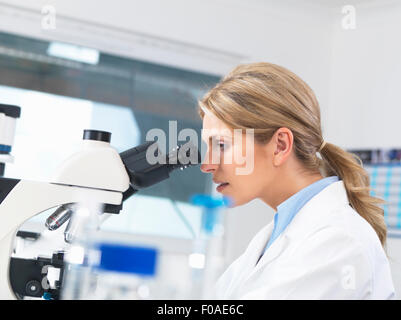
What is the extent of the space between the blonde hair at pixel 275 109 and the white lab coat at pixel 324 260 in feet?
0.32

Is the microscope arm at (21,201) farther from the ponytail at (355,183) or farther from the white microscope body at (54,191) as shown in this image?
the ponytail at (355,183)

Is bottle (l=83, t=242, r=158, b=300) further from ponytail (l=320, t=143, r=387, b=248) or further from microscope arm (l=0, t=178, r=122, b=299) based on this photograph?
ponytail (l=320, t=143, r=387, b=248)

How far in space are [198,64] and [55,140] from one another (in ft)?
2.95

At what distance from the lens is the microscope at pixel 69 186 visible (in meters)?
0.93

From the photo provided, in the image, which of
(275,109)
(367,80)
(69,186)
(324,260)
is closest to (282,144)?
(275,109)

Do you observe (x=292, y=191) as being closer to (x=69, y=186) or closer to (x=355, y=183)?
(x=355, y=183)

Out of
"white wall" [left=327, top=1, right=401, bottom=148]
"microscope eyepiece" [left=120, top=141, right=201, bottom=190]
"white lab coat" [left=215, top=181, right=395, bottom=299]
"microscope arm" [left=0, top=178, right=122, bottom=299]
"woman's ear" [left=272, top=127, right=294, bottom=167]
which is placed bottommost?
"white lab coat" [left=215, top=181, right=395, bottom=299]

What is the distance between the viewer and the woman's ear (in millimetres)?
1128

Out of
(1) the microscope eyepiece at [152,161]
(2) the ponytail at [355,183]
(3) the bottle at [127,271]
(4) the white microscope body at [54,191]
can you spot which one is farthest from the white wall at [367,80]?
(3) the bottle at [127,271]

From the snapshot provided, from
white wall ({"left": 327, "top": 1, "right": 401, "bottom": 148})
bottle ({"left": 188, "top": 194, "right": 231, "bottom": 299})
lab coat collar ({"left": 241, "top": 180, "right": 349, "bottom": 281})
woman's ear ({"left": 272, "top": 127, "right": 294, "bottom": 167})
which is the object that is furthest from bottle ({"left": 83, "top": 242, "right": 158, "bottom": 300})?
white wall ({"left": 327, "top": 1, "right": 401, "bottom": 148})

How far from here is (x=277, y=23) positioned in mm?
3072

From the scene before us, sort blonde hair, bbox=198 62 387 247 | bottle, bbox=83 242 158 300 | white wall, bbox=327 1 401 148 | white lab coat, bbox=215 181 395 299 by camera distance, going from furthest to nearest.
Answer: white wall, bbox=327 1 401 148 → blonde hair, bbox=198 62 387 247 → white lab coat, bbox=215 181 395 299 → bottle, bbox=83 242 158 300

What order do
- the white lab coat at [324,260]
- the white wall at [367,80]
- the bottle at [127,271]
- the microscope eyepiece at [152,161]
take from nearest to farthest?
the bottle at [127,271] < the white lab coat at [324,260] < the microscope eyepiece at [152,161] < the white wall at [367,80]

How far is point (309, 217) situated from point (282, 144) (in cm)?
18
